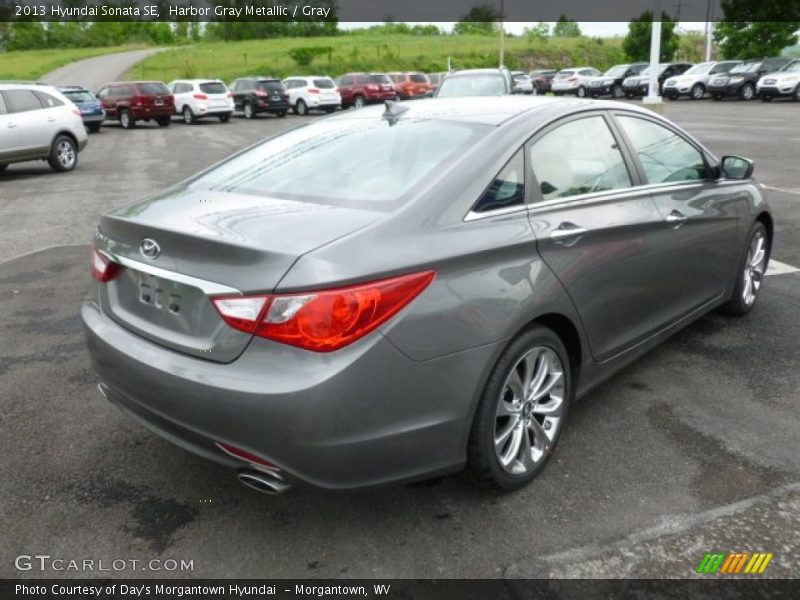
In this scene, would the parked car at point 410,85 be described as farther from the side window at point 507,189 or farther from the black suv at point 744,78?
the side window at point 507,189

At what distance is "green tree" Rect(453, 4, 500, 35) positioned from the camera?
93.3m

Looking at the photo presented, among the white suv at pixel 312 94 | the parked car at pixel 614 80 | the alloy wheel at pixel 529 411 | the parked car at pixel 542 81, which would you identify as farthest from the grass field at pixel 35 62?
the alloy wheel at pixel 529 411

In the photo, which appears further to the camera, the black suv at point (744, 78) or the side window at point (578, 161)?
the black suv at point (744, 78)

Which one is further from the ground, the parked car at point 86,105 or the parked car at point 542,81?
the parked car at point 542,81

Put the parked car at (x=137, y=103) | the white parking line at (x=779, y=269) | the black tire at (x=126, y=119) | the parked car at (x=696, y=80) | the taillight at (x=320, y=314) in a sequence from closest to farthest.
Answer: the taillight at (x=320, y=314) < the white parking line at (x=779, y=269) < the parked car at (x=137, y=103) < the black tire at (x=126, y=119) < the parked car at (x=696, y=80)

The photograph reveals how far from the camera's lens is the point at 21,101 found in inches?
521

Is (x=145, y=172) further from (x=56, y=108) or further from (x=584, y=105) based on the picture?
(x=584, y=105)

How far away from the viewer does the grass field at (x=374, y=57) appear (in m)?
57.4

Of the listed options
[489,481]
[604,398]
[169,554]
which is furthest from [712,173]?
[169,554]

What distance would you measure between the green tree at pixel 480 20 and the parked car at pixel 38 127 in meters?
59.9

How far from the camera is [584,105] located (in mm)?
3633

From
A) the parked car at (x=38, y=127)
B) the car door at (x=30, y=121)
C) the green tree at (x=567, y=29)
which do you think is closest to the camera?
the parked car at (x=38, y=127)

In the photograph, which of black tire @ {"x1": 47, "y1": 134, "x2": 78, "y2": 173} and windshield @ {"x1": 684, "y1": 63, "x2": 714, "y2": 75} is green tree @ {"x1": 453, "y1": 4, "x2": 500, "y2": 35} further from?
black tire @ {"x1": 47, "y1": 134, "x2": 78, "y2": 173}

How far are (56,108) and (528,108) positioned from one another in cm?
1276
